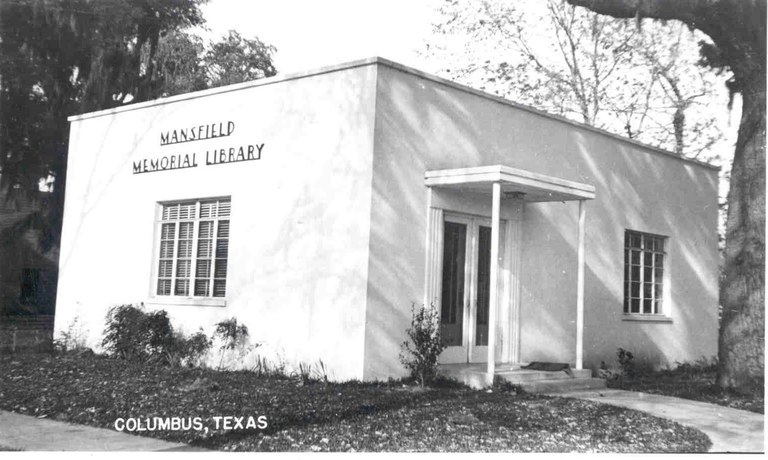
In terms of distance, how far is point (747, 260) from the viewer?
11344 millimetres

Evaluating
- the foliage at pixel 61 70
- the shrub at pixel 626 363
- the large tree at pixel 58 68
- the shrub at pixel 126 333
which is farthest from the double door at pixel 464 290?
the large tree at pixel 58 68

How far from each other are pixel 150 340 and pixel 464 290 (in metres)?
5.02

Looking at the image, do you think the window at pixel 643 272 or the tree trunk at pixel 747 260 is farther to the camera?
the window at pixel 643 272

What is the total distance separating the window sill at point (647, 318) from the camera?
47.9 ft

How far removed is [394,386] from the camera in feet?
33.4

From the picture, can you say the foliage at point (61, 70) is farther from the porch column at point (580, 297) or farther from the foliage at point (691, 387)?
the foliage at point (691, 387)

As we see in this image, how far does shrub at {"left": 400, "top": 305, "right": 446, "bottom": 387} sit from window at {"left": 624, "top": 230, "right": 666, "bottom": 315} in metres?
5.65

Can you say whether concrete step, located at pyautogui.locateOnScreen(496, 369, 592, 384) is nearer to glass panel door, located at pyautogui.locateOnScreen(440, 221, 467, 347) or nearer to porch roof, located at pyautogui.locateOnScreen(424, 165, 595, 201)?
glass panel door, located at pyautogui.locateOnScreen(440, 221, 467, 347)

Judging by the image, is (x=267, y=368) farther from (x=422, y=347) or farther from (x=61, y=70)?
(x=61, y=70)

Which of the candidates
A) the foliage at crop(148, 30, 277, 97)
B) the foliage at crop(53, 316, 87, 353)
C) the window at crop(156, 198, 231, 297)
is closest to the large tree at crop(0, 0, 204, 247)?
the foliage at crop(148, 30, 277, 97)

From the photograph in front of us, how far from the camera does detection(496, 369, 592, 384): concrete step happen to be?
10469 mm

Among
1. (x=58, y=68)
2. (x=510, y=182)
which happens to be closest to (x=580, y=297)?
(x=510, y=182)

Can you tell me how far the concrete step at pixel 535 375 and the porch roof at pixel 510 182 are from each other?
2.54m

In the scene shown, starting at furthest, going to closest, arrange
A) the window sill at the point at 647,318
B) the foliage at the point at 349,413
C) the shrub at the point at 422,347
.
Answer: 1. the window sill at the point at 647,318
2. the shrub at the point at 422,347
3. the foliage at the point at 349,413
